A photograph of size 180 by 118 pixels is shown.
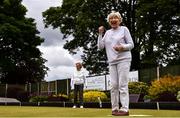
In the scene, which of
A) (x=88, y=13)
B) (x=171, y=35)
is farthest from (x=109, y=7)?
(x=171, y=35)

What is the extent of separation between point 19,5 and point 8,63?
298 inches

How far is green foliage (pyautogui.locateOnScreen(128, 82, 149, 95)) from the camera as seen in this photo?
81.0ft

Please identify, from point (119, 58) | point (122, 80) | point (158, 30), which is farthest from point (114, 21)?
point (158, 30)

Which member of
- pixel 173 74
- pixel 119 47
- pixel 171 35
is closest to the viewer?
pixel 119 47

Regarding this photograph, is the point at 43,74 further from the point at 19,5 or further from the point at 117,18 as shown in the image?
the point at 117,18

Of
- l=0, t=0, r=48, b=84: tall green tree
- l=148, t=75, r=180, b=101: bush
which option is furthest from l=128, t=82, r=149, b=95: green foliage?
l=0, t=0, r=48, b=84: tall green tree

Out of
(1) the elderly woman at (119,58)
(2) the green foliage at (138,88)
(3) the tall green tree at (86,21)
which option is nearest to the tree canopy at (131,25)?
(3) the tall green tree at (86,21)

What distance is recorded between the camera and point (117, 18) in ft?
30.6

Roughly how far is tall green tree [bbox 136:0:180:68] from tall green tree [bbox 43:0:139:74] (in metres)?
4.68

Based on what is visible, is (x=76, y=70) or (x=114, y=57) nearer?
(x=114, y=57)

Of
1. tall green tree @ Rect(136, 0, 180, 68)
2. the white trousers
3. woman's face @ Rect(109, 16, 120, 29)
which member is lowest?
the white trousers

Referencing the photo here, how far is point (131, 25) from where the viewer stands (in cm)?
4334

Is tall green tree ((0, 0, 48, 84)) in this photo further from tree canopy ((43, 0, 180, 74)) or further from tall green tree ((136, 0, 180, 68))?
tall green tree ((136, 0, 180, 68))

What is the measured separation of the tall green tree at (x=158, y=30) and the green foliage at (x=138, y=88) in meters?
12.2
